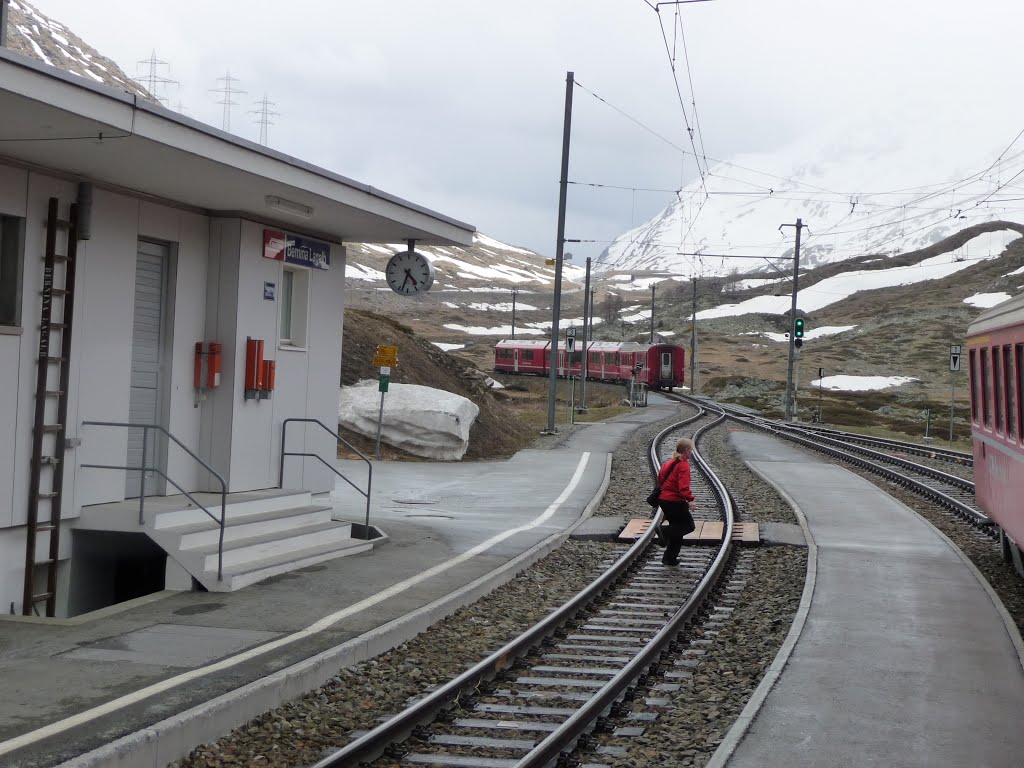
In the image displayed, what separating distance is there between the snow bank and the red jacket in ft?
44.0

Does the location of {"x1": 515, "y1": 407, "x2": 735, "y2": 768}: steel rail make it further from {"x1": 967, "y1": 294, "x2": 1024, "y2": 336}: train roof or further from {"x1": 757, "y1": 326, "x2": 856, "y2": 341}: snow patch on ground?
{"x1": 757, "y1": 326, "x2": 856, "y2": 341}: snow patch on ground

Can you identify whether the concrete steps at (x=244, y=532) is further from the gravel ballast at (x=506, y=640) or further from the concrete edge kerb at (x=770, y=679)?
the concrete edge kerb at (x=770, y=679)

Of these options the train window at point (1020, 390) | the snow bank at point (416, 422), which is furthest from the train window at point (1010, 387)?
the snow bank at point (416, 422)

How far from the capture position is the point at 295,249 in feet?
46.0

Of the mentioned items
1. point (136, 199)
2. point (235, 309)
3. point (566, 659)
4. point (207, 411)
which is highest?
point (136, 199)

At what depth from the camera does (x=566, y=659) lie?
907cm

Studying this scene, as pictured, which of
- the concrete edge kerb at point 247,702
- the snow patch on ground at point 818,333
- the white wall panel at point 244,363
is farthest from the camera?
the snow patch on ground at point 818,333

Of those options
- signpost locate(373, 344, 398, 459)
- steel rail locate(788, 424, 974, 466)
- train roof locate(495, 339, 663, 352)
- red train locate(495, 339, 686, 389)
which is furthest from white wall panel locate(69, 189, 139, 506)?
train roof locate(495, 339, 663, 352)

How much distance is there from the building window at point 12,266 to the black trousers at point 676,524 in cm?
734

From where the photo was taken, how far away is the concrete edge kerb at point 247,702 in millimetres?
5945

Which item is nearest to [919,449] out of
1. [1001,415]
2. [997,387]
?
[997,387]

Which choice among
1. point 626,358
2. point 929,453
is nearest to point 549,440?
point 929,453

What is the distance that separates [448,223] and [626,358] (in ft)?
188

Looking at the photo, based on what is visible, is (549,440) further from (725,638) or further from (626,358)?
(626,358)
